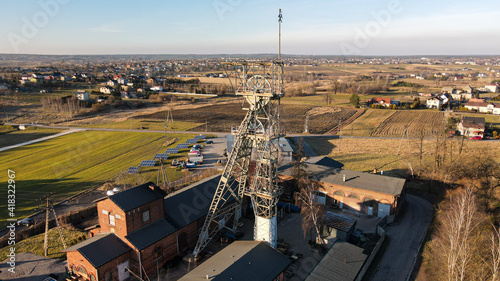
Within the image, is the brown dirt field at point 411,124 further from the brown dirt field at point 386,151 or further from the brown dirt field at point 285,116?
the brown dirt field at point 285,116

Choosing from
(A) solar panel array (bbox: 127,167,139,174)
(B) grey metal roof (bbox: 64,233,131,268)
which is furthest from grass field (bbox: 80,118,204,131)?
(B) grey metal roof (bbox: 64,233,131,268)

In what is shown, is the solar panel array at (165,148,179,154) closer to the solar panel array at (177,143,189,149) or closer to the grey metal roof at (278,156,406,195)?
the solar panel array at (177,143,189,149)

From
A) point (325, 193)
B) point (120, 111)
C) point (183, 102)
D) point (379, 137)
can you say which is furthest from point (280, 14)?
point (183, 102)

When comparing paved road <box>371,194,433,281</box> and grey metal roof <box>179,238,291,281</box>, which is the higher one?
grey metal roof <box>179,238,291,281</box>

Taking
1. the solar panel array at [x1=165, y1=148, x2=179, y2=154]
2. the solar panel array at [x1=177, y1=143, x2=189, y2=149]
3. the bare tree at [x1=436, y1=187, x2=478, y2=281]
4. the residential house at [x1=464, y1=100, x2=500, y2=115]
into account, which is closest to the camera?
the bare tree at [x1=436, y1=187, x2=478, y2=281]

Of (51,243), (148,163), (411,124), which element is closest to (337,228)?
(51,243)

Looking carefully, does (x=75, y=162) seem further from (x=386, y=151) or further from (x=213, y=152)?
(x=386, y=151)

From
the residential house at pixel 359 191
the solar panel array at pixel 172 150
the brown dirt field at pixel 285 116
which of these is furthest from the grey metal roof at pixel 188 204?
the brown dirt field at pixel 285 116
